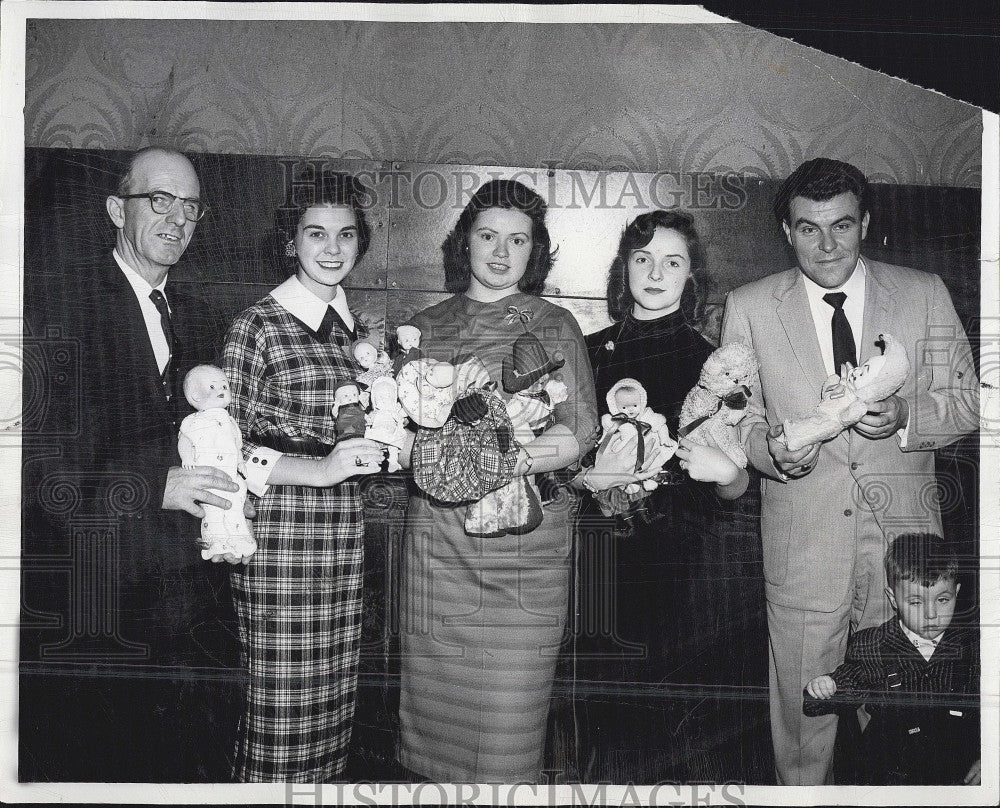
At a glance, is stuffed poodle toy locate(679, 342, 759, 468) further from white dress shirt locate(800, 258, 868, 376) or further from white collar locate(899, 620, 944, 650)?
white collar locate(899, 620, 944, 650)

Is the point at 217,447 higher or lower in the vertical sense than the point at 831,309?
lower

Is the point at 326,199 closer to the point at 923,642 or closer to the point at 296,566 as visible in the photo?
the point at 296,566

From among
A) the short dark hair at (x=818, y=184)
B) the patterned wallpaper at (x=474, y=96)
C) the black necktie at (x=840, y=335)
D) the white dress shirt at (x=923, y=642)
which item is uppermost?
the patterned wallpaper at (x=474, y=96)

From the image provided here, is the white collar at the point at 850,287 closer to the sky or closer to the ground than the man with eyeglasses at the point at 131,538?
closer to the sky

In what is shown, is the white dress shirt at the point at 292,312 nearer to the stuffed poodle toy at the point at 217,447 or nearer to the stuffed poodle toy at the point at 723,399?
the stuffed poodle toy at the point at 217,447

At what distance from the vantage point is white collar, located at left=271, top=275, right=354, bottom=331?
2635 millimetres

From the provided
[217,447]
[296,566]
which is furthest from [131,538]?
[296,566]

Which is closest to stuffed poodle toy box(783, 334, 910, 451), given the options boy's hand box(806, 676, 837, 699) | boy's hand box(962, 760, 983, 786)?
boy's hand box(806, 676, 837, 699)

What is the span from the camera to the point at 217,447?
8.61 feet

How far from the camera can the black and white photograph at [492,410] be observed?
2646mm

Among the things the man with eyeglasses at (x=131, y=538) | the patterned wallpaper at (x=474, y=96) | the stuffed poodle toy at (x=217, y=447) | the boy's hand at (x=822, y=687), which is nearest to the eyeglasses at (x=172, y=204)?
the man with eyeglasses at (x=131, y=538)

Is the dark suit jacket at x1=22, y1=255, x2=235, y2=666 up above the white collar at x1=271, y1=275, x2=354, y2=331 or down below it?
below

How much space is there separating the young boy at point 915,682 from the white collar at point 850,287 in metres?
0.78

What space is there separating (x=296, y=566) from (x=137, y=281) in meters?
1.02
